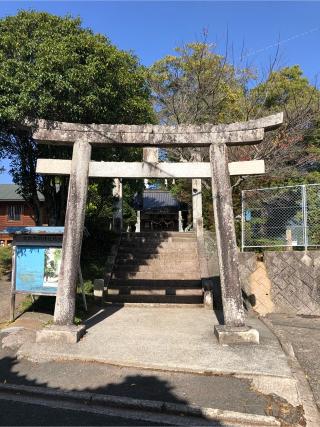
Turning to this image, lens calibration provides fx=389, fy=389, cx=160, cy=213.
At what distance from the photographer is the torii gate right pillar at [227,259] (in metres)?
6.63

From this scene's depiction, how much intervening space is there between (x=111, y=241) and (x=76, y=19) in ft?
25.0

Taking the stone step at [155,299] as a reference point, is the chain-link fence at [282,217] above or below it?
above

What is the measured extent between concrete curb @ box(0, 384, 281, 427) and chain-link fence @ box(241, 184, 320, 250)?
8040 millimetres

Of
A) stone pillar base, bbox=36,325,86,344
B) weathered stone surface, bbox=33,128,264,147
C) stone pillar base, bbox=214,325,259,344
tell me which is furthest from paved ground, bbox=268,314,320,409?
weathered stone surface, bbox=33,128,264,147

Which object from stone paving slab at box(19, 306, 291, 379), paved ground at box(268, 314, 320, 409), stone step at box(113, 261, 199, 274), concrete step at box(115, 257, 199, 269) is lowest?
paved ground at box(268, 314, 320, 409)

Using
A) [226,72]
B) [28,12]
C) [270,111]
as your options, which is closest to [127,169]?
[28,12]

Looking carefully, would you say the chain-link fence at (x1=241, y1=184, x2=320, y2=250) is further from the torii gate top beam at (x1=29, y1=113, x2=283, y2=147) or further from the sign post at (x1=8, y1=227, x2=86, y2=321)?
the sign post at (x1=8, y1=227, x2=86, y2=321)

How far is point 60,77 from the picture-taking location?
320 inches

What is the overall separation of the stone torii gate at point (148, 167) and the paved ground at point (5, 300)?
2110mm

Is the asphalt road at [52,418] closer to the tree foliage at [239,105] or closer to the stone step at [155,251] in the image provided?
the stone step at [155,251]

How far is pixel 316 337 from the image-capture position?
7953mm

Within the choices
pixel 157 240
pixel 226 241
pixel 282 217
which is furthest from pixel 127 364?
pixel 157 240

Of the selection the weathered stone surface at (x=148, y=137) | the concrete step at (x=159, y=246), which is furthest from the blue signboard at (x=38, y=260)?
the concrete step at (x=159, y=246)

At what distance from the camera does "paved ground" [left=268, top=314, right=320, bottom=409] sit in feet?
18.5
